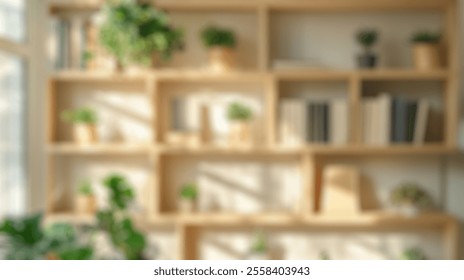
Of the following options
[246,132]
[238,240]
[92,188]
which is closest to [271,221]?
[238,240]

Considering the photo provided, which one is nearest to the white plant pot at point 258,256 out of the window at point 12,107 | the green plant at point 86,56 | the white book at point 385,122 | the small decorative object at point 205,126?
the small decorative object at point 205,126

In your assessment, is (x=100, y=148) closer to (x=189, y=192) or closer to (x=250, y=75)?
(x=189, y=192)

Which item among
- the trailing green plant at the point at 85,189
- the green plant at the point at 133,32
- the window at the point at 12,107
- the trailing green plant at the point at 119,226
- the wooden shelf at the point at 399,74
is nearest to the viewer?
the trailing green plant at the point at 119,226

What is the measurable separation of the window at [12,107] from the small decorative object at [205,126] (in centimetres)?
102

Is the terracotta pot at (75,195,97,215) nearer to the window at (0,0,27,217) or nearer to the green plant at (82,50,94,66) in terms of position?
the window at (0,0,27,217)

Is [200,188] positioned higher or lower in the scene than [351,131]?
lower

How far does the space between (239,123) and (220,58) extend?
390mm

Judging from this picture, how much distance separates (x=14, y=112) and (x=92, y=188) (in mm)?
665

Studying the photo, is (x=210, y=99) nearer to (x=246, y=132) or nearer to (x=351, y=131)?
(x=246, y=132)

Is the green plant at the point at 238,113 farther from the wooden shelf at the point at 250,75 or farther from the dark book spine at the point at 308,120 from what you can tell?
the dark book spine at the point at 308,120

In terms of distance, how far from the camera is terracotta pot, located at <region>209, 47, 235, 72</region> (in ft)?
10.4

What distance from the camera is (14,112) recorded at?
303 cm

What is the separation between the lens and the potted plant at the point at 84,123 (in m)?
3.17

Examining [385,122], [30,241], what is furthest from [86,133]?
[385,122]
